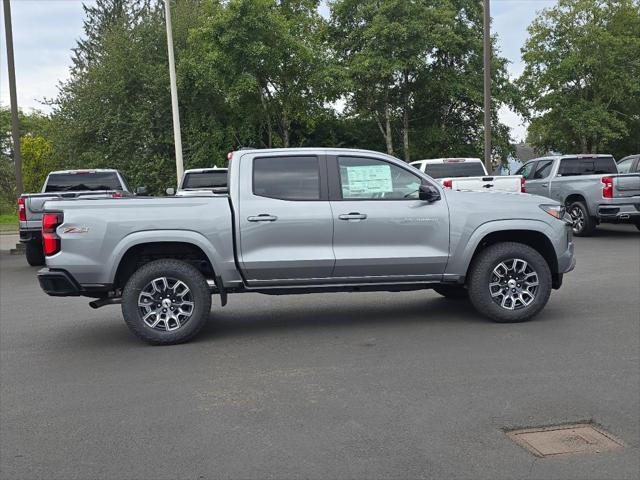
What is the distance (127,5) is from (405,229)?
2052 inches

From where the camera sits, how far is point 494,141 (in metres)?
31.0

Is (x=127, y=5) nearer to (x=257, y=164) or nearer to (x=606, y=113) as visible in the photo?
(x=606, y=113)

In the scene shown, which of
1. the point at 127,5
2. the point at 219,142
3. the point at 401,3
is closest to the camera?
the point at 401,3

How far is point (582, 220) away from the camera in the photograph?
620 inches

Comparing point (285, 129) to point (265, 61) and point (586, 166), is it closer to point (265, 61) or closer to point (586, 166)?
point (265, 61)

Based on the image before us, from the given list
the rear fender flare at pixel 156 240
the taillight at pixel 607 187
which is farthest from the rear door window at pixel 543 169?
the rear fender flare at pixel 156 240

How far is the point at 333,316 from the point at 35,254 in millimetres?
8197

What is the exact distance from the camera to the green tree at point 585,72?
98.1 feet

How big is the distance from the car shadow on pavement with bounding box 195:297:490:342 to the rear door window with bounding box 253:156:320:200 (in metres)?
1.47

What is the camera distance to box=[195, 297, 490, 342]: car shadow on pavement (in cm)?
727

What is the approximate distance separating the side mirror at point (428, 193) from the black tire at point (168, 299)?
7.77 feet

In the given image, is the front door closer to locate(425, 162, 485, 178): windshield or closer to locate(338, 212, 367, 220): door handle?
locate(338, 212, 367, 220): door handle

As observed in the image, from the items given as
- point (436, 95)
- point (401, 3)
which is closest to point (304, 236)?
point (401, 3)

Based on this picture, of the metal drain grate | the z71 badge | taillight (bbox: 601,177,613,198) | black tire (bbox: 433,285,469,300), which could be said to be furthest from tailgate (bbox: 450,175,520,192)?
the metal drain grate
